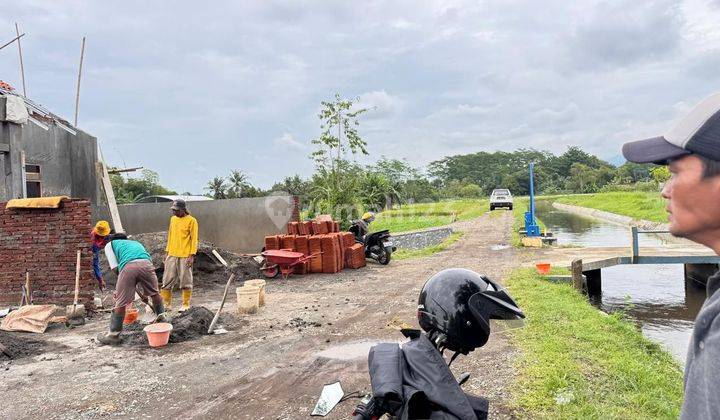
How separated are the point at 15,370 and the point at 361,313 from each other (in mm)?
4629

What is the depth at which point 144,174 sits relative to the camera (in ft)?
143

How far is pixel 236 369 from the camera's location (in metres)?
5.52

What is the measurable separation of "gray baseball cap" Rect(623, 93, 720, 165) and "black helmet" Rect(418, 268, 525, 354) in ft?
3.55

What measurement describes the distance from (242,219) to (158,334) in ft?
31.6

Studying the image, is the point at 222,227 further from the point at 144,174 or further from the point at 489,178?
the point at 489,178

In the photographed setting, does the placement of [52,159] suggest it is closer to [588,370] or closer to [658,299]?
[588,370]

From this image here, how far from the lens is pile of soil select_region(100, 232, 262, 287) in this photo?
1184 centimetres

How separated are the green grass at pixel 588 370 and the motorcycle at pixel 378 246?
6.16m

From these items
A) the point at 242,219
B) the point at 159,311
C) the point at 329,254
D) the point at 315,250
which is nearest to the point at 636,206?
the point at 242,219

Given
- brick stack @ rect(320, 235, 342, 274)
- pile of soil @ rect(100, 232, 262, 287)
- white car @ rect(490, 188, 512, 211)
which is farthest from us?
white car @ rect(490, 188, 512, 211)

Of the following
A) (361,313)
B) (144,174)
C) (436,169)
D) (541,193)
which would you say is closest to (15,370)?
(361,313)

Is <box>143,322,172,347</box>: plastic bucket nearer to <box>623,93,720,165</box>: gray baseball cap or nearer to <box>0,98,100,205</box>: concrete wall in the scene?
<box>623,93,720,165</box>: gray baseball cap

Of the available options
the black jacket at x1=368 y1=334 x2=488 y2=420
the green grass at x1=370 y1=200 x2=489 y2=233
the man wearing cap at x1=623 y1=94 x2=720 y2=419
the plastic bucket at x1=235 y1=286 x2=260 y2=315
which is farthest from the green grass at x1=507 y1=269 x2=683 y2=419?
the green grass at x1=370 y1=200 x2=489 y2=233

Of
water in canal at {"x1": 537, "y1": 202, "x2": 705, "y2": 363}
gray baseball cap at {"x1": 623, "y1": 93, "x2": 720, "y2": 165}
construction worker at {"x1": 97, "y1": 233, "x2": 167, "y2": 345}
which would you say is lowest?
water in canal at {"x1": 537, "y1": 202, "x2": 705, "y2": 363}
